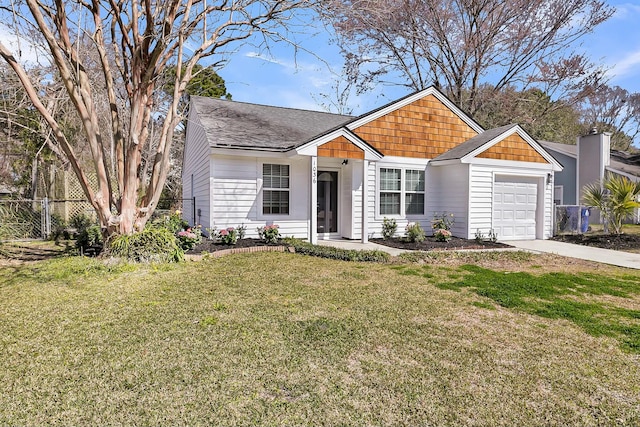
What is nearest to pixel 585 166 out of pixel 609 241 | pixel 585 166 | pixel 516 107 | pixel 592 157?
pixel 585 166

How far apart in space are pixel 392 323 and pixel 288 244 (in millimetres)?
5259

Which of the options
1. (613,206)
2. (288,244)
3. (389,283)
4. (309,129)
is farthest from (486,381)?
(613,206)

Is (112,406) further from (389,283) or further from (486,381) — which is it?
(389,283)

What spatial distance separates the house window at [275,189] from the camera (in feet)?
33.0

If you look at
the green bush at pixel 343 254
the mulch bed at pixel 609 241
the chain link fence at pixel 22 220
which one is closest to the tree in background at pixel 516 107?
the mulch bed at pixel 609 241

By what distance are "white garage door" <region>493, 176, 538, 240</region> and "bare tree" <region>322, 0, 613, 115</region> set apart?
9.43 metres

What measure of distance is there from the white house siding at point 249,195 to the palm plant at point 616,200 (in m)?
9.91

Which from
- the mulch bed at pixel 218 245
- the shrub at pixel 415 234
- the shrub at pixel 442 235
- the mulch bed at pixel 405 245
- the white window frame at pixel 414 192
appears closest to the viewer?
the mulch bed at pixel 218 245

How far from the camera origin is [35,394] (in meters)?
2.48

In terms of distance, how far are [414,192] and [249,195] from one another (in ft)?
17.9

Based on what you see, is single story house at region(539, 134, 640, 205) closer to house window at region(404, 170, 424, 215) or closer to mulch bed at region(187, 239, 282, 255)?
house window at region(404, 170, 424, 215)

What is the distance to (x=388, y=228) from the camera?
36.3ft

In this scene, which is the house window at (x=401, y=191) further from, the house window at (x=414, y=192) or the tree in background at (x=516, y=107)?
the tree in background at (x=516, y=107)

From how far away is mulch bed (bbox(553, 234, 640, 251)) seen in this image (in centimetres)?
1044
